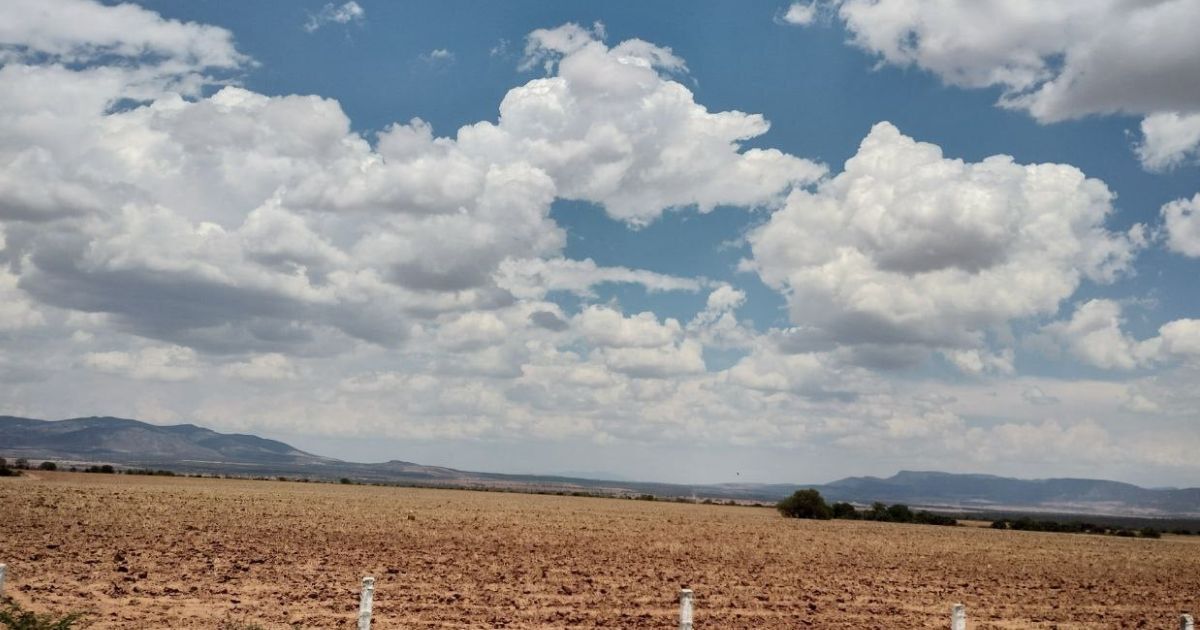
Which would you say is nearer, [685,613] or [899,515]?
[685,613]

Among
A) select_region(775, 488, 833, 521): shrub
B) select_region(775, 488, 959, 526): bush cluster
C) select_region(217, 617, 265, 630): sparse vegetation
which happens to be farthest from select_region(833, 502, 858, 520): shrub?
select_region(217, 617, 265, 630): sparse vegetation

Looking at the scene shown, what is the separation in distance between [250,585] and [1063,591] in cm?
3000

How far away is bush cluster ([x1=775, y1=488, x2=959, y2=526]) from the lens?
354ft

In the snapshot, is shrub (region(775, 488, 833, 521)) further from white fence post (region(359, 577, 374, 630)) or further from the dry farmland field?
white fence post (region(359, 577, 374, 630))

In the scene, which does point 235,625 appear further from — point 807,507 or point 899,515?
point 899,515

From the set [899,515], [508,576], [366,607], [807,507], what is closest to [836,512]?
[807,507]

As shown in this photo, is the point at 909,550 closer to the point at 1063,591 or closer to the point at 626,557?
the point at 1063,591

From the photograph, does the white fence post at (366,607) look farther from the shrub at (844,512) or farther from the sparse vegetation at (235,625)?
the shrub at (844,512)

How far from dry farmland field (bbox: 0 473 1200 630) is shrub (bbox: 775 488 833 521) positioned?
52.1 metres

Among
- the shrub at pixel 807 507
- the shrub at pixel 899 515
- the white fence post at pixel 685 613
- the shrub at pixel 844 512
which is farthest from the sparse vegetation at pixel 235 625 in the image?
the shrub at pixel 899 515

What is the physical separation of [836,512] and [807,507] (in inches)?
292

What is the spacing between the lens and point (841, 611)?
26.9 metres

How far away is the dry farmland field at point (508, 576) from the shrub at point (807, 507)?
5206 cm

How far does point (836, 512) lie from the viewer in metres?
113
